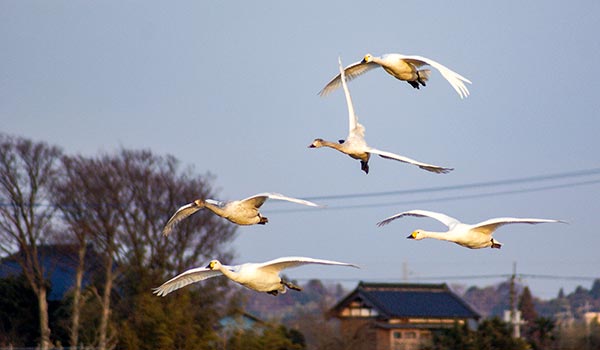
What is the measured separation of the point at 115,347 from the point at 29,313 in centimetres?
1330

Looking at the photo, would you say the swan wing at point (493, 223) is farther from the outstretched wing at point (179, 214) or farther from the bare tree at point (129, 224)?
the bare tree at point (129, 224)

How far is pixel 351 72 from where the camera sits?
74.7ft

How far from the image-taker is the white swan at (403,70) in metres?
20.0

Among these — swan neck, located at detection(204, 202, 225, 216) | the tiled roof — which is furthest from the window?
swan neck, located at detection(204, 202, 225, 216)

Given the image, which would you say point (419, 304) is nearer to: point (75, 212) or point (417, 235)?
point (75, 212)

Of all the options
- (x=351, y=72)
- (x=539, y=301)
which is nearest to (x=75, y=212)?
(x=351, y=72)

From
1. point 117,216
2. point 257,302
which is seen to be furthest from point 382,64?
point 257,302

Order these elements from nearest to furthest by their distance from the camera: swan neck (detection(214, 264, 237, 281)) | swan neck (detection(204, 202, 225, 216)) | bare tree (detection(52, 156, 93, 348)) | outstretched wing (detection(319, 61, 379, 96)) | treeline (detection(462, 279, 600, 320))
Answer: swan neck (detection(214, 264, 237, 281)), swan neck (detection(204, 202, 225, 216)), outstretched wing (detection(319, 61, 379, 96)), bare tree (detection(52, 156, 93, 348)), treeline (detection(462, 279, 600, 320))

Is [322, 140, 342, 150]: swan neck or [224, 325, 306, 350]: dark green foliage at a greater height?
[322, 140, 342, 150]: swan neck

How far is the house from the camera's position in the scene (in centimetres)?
5719

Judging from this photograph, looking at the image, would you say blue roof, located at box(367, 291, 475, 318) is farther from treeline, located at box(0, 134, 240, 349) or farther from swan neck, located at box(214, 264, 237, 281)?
swan neck, located at box(214, 264, 237, 281)

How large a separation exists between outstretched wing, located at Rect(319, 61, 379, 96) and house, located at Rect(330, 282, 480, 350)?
102 ft

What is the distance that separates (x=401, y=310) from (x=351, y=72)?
37.6 m

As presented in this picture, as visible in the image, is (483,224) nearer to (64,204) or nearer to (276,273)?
A: (276,273)
